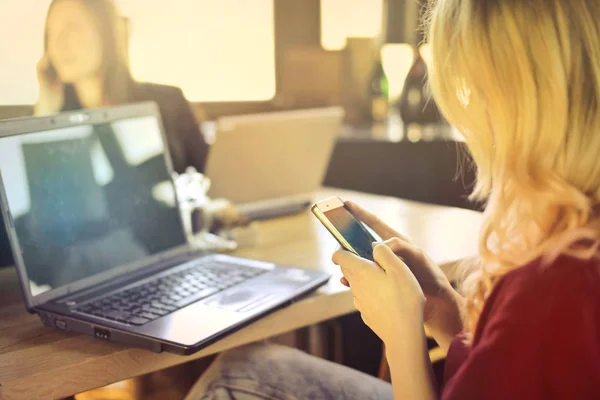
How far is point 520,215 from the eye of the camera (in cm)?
70

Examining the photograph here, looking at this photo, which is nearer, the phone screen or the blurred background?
the phone screen

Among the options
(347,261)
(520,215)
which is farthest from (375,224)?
(520,215)

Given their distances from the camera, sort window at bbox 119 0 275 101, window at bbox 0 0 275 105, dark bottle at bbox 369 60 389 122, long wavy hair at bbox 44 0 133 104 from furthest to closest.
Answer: dark bottle at bbox 369 60 389 122, window at bbox 119 0 275 101, long wavy hair at bbox 44 0 133 104, window at bbox 0 0 275 105

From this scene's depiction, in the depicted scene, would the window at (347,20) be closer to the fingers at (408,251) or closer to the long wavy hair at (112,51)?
the long wavy hair at (112,51)

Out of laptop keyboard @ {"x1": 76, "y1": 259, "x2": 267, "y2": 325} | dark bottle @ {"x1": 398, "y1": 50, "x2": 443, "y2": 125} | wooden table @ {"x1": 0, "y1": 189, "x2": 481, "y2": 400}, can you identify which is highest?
dark bottle @ {"x1": 398, "y1": 50, "x2": 443, "y2": 125}

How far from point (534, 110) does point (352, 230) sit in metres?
0.33

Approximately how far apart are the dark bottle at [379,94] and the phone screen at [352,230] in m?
1.41

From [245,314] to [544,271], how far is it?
0.41m

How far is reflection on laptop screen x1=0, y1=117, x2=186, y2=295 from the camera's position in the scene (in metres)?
0.89

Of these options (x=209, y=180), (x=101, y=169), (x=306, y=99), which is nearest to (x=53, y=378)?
(x=101, y=169)

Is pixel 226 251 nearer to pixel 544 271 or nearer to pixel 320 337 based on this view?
pixel 320 337

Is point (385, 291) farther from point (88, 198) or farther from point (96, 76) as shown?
point (96, 76)

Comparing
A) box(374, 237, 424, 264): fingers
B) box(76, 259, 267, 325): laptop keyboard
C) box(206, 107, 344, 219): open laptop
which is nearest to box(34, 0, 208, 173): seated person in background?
box(206, 107, 344, 219): open laptop

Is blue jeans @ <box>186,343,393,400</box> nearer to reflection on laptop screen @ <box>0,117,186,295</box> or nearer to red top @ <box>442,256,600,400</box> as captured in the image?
reflection on laptop screen @ <box>0,117,186,295</box>
